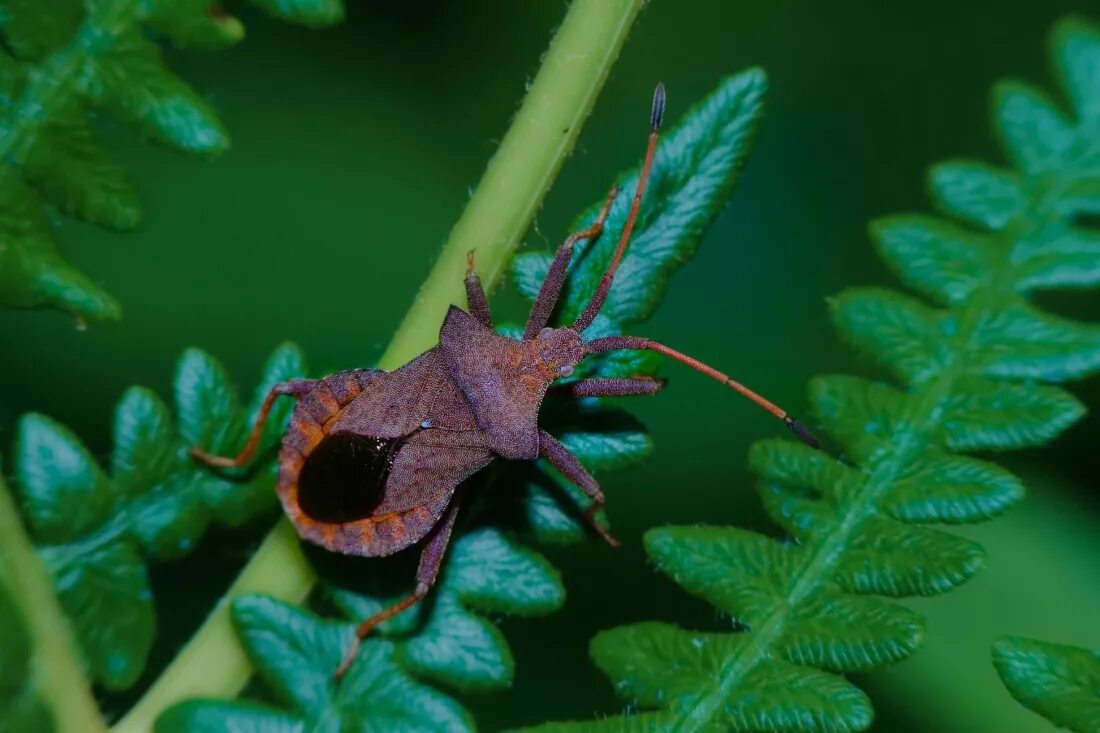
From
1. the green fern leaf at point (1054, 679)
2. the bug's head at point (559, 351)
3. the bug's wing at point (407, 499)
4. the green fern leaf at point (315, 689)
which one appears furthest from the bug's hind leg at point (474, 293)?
the green fern leaf at point (1054, 679)

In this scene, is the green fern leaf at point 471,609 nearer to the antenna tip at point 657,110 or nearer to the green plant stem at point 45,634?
the green plant stem at point 45,634

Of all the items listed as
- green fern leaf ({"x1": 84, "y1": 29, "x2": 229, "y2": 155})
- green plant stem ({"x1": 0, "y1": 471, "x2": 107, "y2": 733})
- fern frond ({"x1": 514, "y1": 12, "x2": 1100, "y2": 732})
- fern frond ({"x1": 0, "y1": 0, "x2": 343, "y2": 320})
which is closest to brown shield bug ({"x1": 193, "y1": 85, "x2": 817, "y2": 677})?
fern frond ({"x1": 514, "y1": 12, "x2": 1100, "y2": 732})

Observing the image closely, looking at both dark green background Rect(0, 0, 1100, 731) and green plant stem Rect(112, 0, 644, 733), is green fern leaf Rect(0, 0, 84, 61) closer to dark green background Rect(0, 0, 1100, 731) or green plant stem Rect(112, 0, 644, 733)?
green plant stem Rect(112, 0, 644, 733)

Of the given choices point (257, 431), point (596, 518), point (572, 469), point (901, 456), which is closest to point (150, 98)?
point (257, 431)

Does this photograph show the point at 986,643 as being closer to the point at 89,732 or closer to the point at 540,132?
the point at 540,132

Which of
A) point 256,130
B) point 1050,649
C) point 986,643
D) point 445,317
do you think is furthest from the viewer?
point 256,130

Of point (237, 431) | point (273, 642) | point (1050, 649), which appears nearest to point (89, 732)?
point (273, 642)
